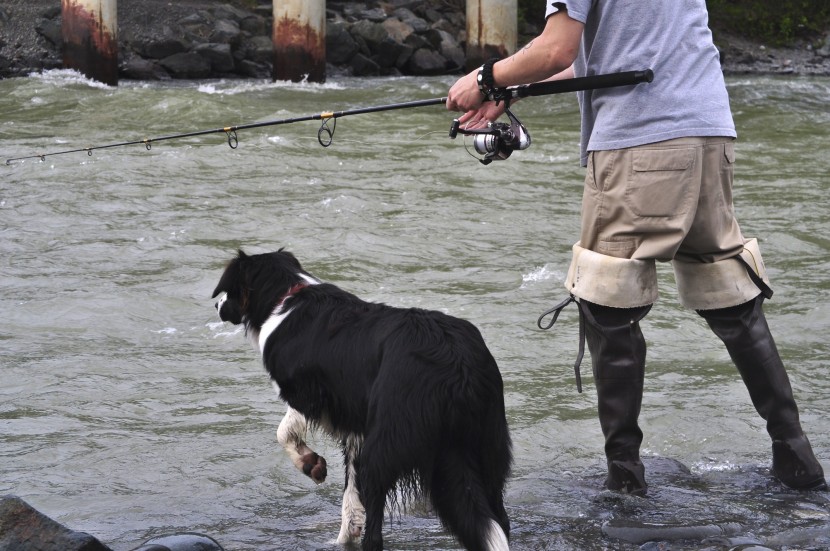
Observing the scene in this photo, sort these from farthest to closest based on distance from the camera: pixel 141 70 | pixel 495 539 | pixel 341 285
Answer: pixel 141 70 < pixel 341 285 < pixel 495 539

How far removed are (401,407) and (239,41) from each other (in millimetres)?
18808

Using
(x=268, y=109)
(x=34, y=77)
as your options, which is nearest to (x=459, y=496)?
(x=268, y=109)

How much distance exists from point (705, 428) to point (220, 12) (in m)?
18.9

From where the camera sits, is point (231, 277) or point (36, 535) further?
point (231, 277)

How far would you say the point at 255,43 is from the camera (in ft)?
69.6

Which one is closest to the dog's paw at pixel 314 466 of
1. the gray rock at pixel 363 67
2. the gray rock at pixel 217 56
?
the gray rock at pixel 217 56

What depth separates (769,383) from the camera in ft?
12.2

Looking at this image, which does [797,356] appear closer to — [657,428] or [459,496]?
[657,428]

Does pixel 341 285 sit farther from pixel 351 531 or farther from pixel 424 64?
pixel 424 64

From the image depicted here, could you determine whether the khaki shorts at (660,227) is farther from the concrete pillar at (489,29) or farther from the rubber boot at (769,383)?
the concrete pillar at (489,29)

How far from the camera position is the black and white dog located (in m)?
3.06

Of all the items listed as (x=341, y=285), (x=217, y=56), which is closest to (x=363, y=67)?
(x=217, y=56)

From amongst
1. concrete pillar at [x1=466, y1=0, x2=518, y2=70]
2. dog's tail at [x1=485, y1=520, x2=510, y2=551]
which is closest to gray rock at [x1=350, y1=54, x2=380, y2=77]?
concrete pillar at [x1=466, y1=0, x2=518, y2=70]

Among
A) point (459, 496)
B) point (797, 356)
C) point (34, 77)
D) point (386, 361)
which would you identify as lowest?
point (34, 77)
